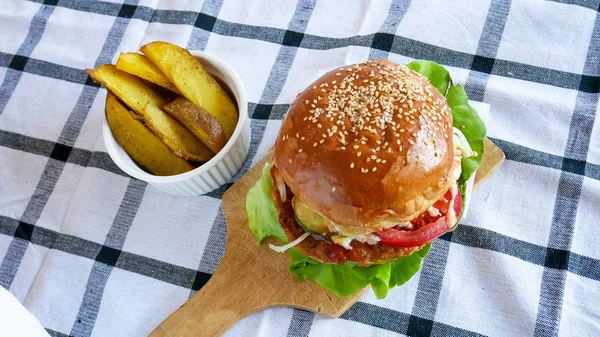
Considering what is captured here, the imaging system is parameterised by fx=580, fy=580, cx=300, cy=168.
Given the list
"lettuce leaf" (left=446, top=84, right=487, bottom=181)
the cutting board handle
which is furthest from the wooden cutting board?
"lettuce leaf" (left=446, top=84, right=487, bottom=181)

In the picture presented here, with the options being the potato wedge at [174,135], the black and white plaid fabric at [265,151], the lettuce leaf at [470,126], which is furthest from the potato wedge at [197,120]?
the lettuce leaf at [470,126]

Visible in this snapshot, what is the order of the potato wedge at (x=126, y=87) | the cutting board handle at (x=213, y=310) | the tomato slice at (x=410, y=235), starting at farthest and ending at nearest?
the cutting board handle at (x=213, y=310) → the potato wedge at (x=126, y=87) → the tomato slice at (x=410, y=235)

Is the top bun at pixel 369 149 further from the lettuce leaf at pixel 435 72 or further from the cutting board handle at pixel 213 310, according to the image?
the cutting board handle at pixel 213 310

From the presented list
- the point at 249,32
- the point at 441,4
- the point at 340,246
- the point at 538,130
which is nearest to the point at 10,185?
the point at 249,32

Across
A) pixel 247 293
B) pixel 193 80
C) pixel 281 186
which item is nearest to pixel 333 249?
pixel 281 186

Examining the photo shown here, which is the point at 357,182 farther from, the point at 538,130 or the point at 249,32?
the point at 249,32
